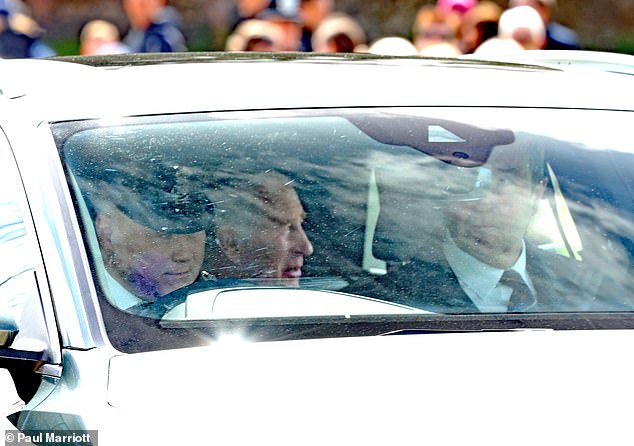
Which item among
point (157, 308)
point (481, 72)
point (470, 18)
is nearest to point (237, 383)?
point (157, 308)

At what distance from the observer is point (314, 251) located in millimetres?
2004

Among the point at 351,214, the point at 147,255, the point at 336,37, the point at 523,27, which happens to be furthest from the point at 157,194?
the point at 523,27

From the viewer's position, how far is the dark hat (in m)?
1.99

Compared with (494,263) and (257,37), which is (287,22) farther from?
(494,263)

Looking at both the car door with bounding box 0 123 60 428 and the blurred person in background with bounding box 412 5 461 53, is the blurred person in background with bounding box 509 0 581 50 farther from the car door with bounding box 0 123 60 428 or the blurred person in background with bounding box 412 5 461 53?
the car door with bounding box 0 123 60 428

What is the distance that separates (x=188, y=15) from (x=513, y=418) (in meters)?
5.10

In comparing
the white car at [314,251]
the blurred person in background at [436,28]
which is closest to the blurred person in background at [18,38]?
the blurred person in background at [436,28]

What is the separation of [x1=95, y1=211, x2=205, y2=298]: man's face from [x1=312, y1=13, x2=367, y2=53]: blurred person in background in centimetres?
279

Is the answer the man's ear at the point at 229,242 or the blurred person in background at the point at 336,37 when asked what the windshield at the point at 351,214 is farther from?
the blurred person in background at the point at 336,37

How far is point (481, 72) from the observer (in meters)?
2.44

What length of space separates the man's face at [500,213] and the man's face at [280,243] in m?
0.34

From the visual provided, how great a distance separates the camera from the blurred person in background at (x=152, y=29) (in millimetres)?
5320

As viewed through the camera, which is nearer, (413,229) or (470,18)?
(413,229)

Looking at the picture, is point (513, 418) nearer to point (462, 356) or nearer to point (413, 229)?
point (462, 356)
